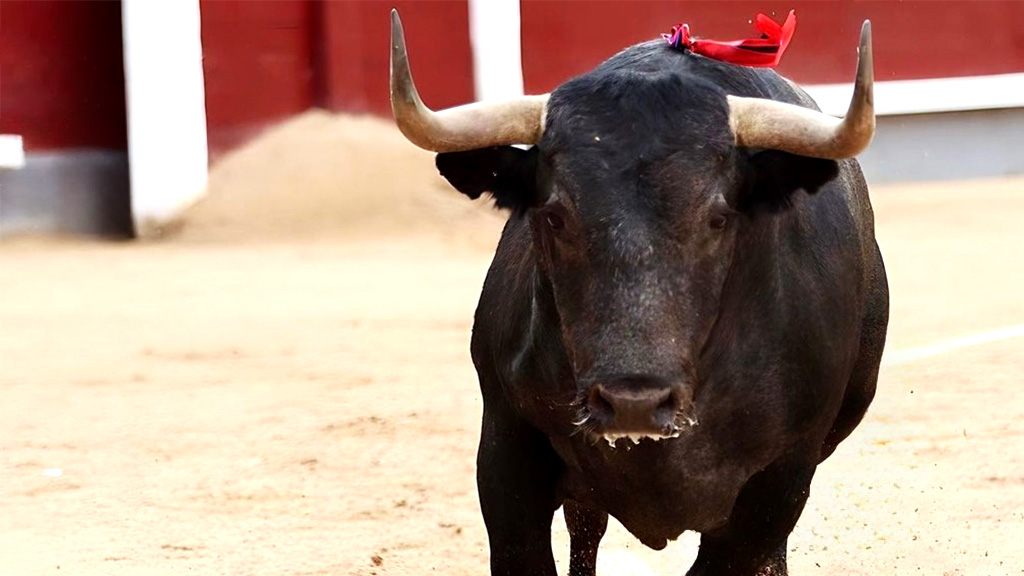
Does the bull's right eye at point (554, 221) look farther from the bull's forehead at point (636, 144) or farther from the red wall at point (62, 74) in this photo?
the red wall at point (62, 74)

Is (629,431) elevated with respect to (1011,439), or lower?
elevated

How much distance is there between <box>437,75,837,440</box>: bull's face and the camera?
2471 millimetres

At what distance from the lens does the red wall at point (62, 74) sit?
29.9 ft

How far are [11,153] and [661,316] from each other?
22.9 ft

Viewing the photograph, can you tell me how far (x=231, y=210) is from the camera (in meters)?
9.23

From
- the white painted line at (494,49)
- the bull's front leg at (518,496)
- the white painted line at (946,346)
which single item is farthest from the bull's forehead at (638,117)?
the white painted line at (494,49)

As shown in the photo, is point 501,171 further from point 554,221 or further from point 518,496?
point 518,496

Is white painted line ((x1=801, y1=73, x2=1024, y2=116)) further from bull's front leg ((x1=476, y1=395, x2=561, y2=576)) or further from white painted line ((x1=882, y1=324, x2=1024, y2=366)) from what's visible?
bull's front leg ((x1=476, y1=395, x2=561, y2=576))

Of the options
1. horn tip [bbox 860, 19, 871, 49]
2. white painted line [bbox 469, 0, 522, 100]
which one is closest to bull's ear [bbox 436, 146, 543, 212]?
horn tip [bbox 860, 19, 871, 49]

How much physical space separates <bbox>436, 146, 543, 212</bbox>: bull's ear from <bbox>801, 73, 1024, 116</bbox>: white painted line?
8024 mm

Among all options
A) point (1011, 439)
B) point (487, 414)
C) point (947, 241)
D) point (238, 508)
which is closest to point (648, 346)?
point (487, 414)

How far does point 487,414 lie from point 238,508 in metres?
1.53

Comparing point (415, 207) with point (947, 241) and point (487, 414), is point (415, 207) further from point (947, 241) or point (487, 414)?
point (487, 414)

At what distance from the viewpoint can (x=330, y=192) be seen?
30.8ft
